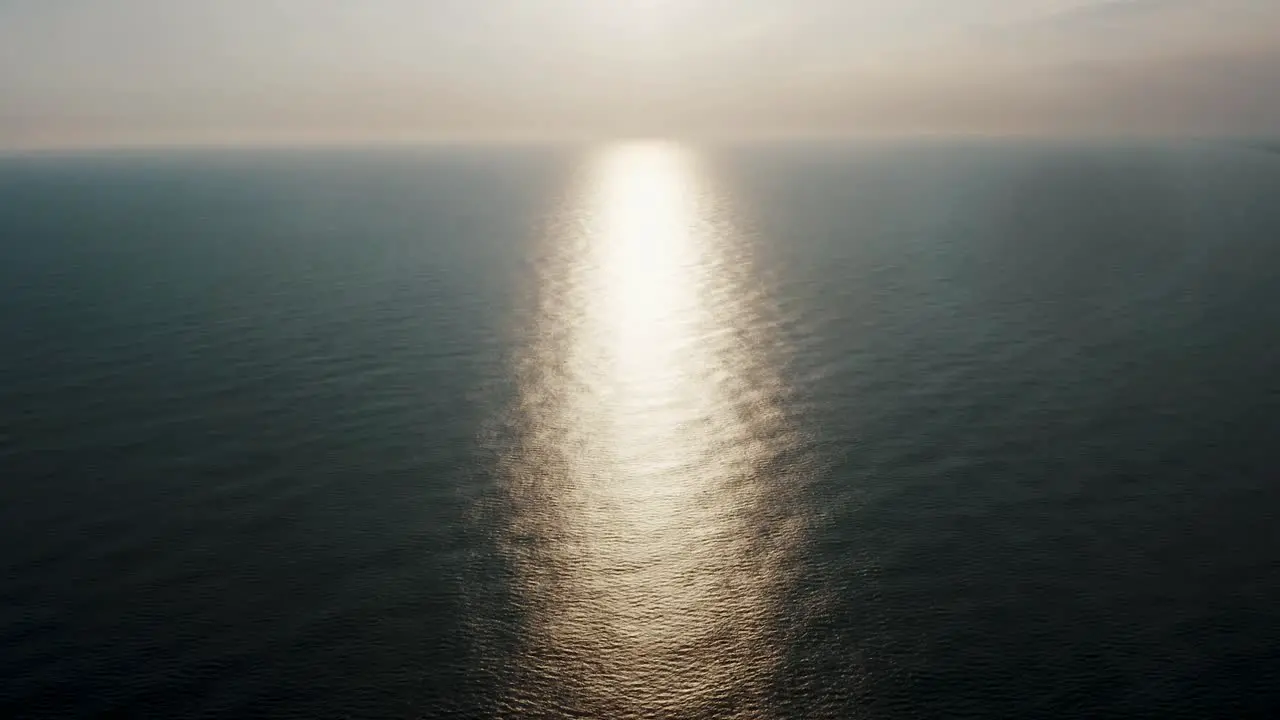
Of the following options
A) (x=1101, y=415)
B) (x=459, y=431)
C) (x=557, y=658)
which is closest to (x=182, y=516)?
(x=459, y=431)

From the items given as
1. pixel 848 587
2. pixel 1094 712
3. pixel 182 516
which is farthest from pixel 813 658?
pixel 182 516

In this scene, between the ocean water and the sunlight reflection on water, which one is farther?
the sunlight reflection on water

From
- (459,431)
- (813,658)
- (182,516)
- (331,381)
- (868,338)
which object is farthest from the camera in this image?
(868,338)

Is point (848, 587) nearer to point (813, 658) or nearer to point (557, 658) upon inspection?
point (813, 658)

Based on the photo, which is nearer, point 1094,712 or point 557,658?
point 1094,712

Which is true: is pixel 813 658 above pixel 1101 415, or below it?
below

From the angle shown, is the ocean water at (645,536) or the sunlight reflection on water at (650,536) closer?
the ocean water at (645,536)

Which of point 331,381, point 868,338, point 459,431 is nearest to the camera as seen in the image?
point 459,431

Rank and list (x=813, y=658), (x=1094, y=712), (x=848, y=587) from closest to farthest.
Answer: (x=1094, y=712) < (x=813, y=658) < (x=848, y=587)

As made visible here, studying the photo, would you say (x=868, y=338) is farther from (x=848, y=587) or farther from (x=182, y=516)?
(x=182, y=516)
